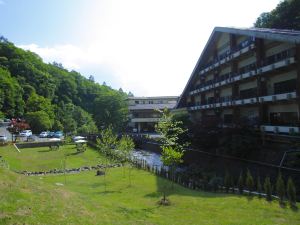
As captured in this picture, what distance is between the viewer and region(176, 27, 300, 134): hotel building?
31250mm

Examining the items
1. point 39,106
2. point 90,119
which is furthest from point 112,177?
point 90,119

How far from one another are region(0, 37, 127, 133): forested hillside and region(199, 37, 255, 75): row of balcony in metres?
42.3

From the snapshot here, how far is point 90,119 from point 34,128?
71.9 feet

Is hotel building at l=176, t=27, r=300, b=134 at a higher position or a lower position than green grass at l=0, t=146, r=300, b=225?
higher

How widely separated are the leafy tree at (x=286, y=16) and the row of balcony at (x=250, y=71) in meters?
12.7

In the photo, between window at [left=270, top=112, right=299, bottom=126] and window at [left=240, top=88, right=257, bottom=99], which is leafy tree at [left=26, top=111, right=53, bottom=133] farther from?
window at [left=270, top=112, right=299, bottom=126]

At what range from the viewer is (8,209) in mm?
10000

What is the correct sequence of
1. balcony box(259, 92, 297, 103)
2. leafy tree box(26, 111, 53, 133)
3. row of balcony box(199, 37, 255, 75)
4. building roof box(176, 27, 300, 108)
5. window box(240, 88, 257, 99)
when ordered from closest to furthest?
building roof box(176, 27, 300, 108) < balcony box(259, 92, 297, 103) < row of balcony box(199, 37, 255, 75) < window box(240, 88, 257, 99) < leafy tree box(26, 111, 53, 133)

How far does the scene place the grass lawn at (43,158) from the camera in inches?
1570

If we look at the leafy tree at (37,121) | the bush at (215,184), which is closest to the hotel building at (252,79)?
the bush at (215,184)

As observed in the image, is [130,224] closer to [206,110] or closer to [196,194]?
[196,194]

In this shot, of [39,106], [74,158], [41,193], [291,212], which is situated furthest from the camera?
[39,106]

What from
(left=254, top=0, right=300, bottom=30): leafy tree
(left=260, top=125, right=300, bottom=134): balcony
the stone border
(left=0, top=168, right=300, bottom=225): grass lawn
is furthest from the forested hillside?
(left=0, top=168, right=300, bottom=225): grass lawn

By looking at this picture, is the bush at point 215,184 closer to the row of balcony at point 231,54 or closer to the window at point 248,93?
the window at point 248,93
